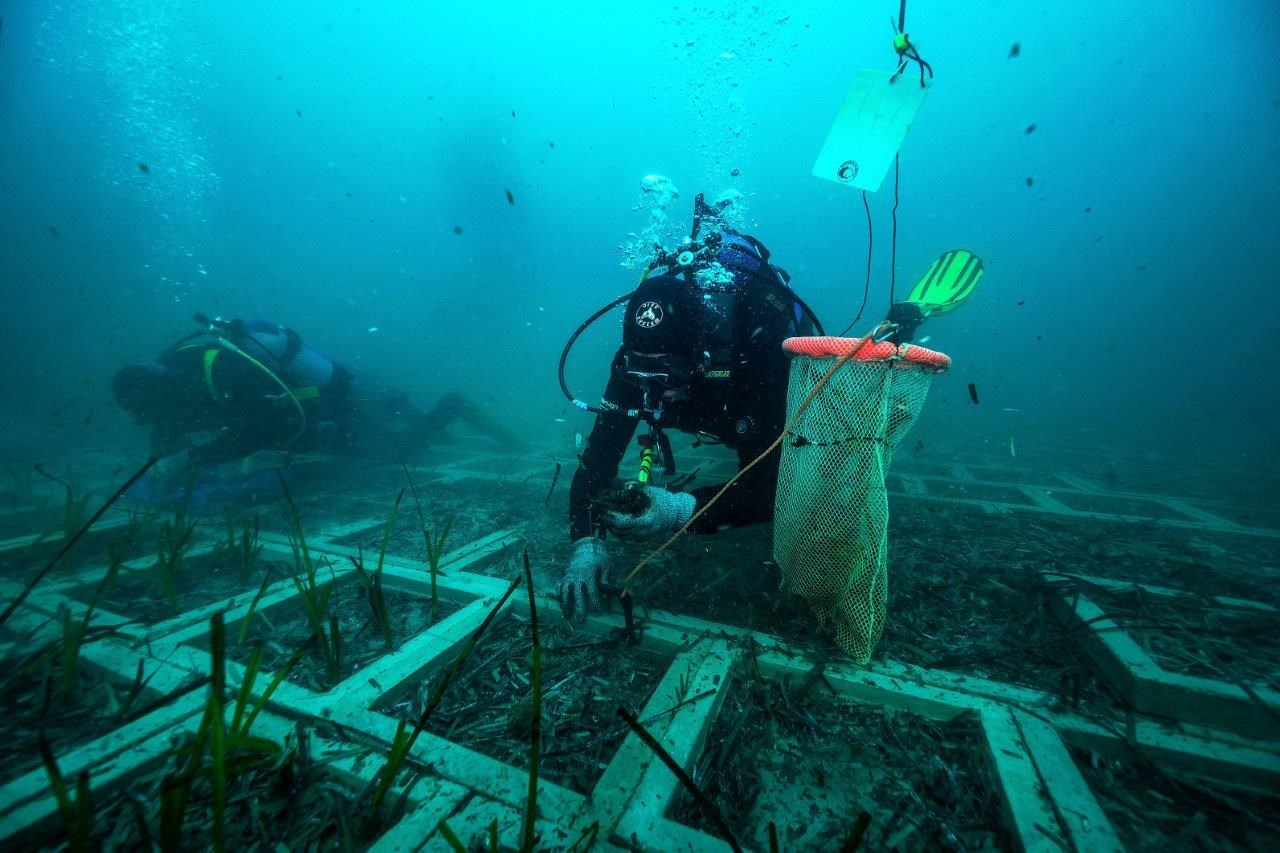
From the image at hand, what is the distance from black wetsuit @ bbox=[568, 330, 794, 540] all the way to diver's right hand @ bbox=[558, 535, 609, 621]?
0.36 m

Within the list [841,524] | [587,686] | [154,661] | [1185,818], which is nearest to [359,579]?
[154,661]

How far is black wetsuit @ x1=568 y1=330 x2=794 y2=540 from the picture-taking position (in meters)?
3.15

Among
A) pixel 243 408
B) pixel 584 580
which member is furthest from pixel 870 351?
pixel 243 408

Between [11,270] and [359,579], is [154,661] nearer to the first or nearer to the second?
[359,579]

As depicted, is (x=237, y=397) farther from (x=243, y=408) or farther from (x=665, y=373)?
(x=665, y=373)

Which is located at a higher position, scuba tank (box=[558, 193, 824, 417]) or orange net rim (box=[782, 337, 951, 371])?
scuba tank (box=[558, 193, 824, 417])

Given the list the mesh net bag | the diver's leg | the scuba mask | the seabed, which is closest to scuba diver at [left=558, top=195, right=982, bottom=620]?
the scuba mask

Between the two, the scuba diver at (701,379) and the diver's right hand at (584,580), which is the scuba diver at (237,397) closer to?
the scuba diver at (701,379)

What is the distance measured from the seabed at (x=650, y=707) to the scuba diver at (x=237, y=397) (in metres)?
2.66

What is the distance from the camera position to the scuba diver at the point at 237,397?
5.55m

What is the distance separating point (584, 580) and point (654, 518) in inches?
21.3

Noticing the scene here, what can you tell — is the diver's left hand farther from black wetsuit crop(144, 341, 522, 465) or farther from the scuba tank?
black wetsuit crop(144, 341, 522, 465)

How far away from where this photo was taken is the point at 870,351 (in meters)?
1.98

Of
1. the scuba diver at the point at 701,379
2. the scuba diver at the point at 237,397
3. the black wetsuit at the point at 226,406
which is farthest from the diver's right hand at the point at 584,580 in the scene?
the black wetsuit at the point at 226,406
